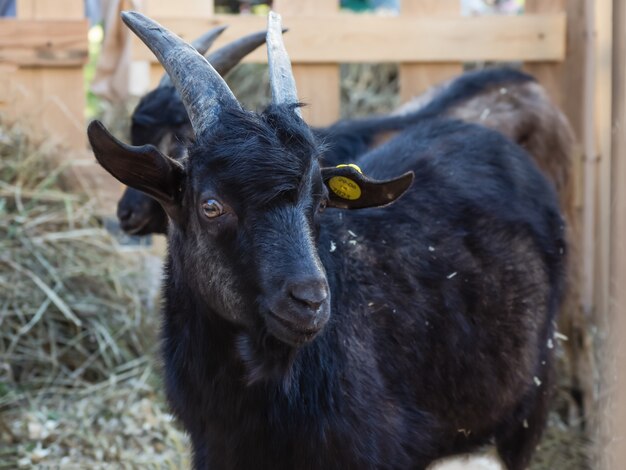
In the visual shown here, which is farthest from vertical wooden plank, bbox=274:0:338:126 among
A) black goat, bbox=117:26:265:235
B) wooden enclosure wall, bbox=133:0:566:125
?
black goat, bbox=117:26:265:235

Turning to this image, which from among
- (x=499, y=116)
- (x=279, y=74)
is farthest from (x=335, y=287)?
(x=499, y=116)

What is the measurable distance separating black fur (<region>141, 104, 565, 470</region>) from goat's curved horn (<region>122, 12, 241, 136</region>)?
0.28 feet

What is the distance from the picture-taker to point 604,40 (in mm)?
7336

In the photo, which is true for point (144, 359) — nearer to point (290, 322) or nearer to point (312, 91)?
point (312, 91)

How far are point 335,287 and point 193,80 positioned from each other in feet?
3.36

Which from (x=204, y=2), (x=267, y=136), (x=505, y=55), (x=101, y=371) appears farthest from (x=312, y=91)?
(x=267, y=136)

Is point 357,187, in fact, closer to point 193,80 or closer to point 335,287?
point 335,287

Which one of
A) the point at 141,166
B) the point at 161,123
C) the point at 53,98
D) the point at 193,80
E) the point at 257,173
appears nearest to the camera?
the point at 257,173

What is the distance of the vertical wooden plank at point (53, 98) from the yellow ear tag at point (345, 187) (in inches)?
150

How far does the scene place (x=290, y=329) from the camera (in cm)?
331

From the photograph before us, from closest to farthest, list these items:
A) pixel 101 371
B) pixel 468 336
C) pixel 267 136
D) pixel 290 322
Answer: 1. pixel 290 322
2. pixel 267 136
3. pixel 468 336
4. pixel 101 371

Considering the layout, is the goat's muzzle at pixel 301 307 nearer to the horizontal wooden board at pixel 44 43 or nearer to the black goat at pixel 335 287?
the black goat at pixel 335 287

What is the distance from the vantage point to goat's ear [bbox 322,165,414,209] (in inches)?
152

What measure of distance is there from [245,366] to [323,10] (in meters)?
4.08
